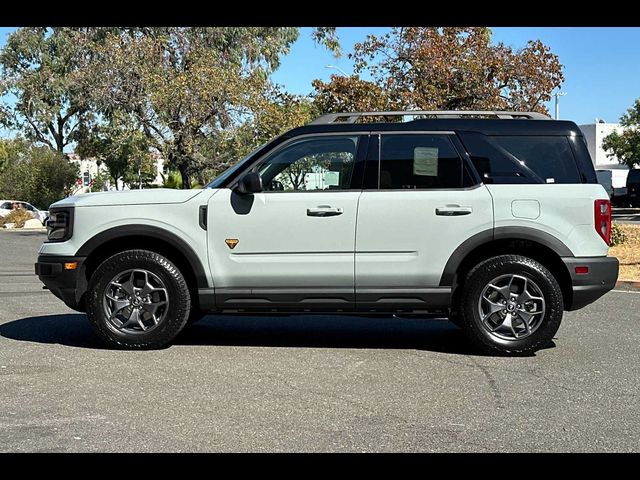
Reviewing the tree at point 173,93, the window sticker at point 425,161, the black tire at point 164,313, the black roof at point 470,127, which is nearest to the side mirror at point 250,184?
the black roof at point 470,127

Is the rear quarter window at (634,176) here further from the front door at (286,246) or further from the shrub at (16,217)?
the front door at (286,246)

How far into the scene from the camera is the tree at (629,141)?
167 feet

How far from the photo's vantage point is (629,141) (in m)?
52.5

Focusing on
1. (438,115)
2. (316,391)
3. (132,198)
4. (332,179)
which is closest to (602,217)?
(438,115)

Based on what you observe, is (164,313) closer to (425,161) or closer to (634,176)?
(425,161)

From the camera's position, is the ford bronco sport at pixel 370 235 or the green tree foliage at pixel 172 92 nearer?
the ford bronco sport at pixel 370 235

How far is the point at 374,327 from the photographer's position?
868 centimetres

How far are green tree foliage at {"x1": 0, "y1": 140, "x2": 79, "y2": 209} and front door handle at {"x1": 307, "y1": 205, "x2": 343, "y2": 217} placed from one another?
44070 mm

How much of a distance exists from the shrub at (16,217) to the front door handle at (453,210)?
32.8m

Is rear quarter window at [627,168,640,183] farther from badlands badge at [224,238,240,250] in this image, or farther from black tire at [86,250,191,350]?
black tire at [86,250,191,350]

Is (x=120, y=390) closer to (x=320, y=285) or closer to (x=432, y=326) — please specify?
(x=320, y=285)

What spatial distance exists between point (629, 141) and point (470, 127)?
49.0 meters

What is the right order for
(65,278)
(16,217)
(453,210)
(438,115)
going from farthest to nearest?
(16,217)
(438,115)
(65,278)
(453,210)

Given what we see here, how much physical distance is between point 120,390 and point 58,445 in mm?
1257
